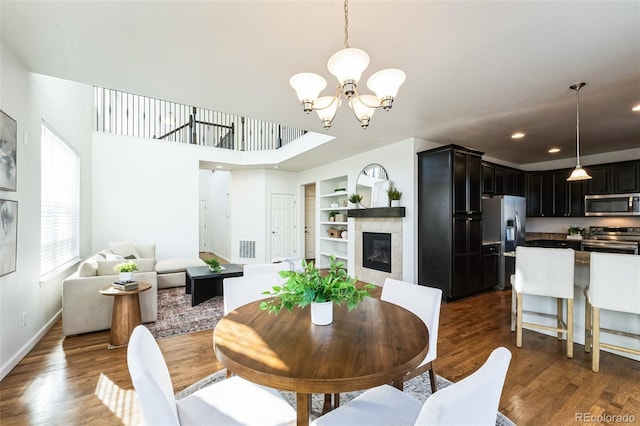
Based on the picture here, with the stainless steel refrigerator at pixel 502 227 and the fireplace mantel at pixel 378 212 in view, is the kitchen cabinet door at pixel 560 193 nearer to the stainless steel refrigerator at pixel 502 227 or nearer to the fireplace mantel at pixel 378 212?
the stainless steel refrigerator at pixel 502 227

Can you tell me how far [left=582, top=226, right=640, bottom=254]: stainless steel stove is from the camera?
4809mm

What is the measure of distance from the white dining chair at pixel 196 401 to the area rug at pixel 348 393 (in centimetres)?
71

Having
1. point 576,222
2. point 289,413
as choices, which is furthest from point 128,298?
point 576,222

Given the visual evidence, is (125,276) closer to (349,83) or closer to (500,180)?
(349,83)

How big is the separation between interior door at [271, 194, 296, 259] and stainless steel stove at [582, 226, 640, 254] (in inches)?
256

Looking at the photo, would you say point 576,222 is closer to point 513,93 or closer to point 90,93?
point 513,93

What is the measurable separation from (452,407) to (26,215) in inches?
144

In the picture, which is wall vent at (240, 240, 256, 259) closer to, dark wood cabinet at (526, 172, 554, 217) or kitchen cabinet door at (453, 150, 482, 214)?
kitchen cabinet door at (453, 150, 482, 214)

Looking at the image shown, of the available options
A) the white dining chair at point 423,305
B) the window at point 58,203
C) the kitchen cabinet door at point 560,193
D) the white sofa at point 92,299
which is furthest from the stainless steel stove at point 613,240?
the window at point 58,203

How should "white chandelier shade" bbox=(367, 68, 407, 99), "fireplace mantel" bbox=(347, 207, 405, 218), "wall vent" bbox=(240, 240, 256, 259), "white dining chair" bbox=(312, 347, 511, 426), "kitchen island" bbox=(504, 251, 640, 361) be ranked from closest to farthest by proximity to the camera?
"white dining chair" bbox=(312, 347, 511, 426) < "white chandelier shade" bbox=(367, 68, 407, 99) < "kitchen island" bbox=(504, 251, 640, 361) < "fireplace mantel" bbox=(347, 207, 405, 218) < "wall vent" bbox=(240, 240, 256, 259)

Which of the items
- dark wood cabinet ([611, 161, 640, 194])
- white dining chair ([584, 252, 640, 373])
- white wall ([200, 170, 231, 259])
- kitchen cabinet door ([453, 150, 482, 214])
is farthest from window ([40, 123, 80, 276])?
dark wood cabinet ([611, 161, 640, 194])

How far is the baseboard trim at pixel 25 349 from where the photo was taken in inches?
88.9

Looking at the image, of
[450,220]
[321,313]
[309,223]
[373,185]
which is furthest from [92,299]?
[309,223]

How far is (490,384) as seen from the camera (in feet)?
2.66
